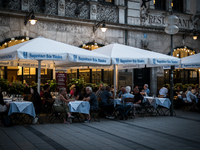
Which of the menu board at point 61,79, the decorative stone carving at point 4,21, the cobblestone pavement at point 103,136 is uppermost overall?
the decorative stone carving at point 4,21

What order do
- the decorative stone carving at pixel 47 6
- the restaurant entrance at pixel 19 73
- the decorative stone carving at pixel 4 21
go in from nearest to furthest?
1. the decorative stone carving at pixel 4 21
2. the restaurant entrance at pixel 19 73
3. the decorative stone carving at pixel 47 6

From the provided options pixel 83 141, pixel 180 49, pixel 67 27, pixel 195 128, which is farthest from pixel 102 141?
pixel 180 49

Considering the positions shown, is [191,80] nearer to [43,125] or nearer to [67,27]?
[67,27]

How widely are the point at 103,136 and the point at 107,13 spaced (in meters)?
12.1

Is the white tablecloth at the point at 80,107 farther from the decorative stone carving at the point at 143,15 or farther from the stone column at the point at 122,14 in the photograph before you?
the decorative stone carving at the point at 143,15

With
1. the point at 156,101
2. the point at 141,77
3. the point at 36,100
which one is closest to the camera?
the point at 36,100

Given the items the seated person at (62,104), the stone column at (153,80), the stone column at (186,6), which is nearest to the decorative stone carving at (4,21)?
the seated person at (62,104)

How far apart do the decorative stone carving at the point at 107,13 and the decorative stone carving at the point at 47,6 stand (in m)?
3.03

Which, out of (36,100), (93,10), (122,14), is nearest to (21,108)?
(36,100)

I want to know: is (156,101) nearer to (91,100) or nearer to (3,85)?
(91,100)

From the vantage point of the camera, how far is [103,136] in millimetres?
8117

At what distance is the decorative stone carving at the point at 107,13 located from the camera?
18.4 metres

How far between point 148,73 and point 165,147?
14225 millimetres

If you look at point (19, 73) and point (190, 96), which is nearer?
point (190, 96)
